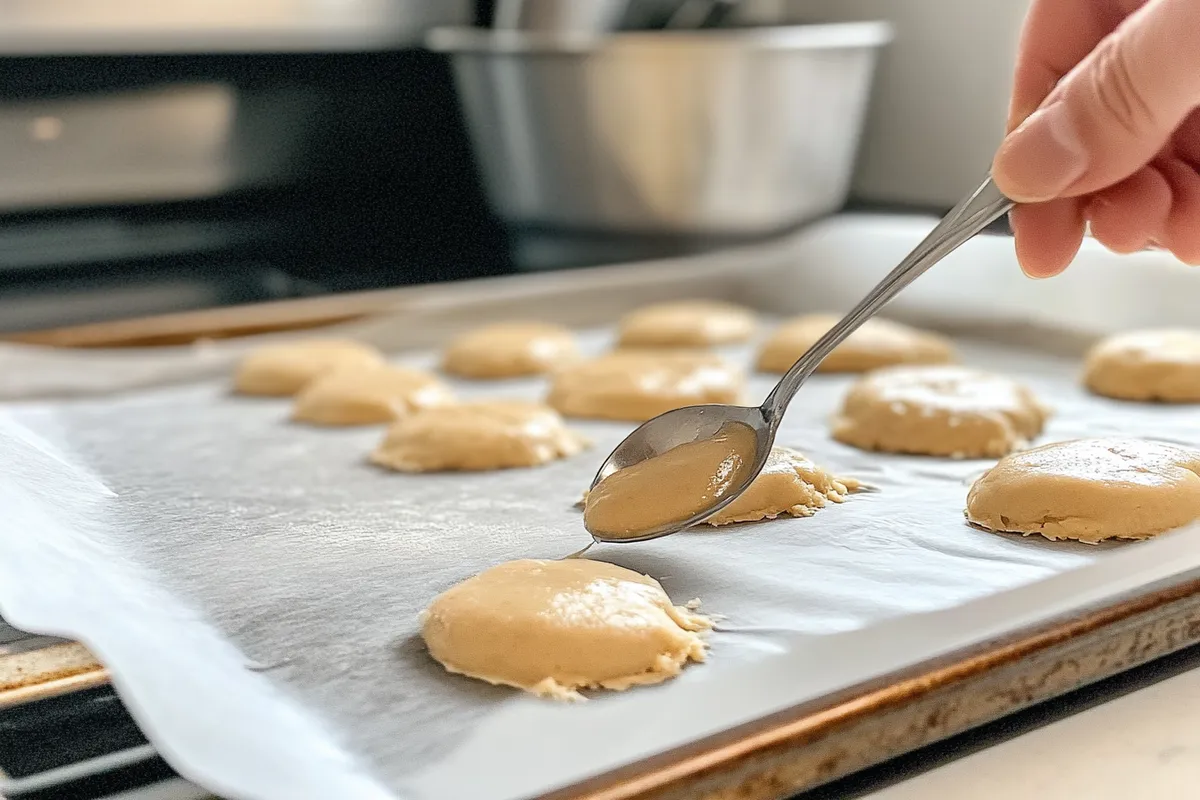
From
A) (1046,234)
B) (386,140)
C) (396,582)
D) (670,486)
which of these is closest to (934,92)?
(386,140)

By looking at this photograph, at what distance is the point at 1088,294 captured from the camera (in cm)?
196

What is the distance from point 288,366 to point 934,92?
152 centimetres

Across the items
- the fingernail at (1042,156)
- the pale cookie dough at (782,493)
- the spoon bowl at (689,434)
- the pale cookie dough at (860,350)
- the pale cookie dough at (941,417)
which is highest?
the fingernail at (1042,156)

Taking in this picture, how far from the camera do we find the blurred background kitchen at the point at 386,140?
2.05 metres

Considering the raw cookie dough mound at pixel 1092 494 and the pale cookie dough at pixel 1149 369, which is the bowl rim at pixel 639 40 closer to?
the pale cookie dough at pixel 1149 369

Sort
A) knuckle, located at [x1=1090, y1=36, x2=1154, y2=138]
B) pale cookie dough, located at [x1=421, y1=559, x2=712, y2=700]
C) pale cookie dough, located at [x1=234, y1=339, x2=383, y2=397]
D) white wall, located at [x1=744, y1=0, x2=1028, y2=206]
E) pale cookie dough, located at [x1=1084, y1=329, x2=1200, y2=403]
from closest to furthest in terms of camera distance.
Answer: pale cookie dough, located at [x1=421, y1=559, x2=712, y2=700] → knuckle, located at [x1=1090, y1=36, x2=1154, y2=138] → pale cookie dough, located at [x1=1084, y1=329, x2=1200, y2=403] → pale cookie dough, located at [x1=234, y1=339, x2=383, y2=397] → white wall, located at [x1=744, y1=0, x2=1028, y2=206]

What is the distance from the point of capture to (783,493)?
124 cm

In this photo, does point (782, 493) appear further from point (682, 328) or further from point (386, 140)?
point (386, 140)

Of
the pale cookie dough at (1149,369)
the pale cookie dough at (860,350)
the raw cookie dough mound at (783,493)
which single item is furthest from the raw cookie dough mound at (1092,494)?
the pale cookie dough at (860,350)

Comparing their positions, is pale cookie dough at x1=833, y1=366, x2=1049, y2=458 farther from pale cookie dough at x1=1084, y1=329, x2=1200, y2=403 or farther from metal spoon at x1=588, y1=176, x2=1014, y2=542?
metal spoon at x1=588, y1=176, x2=1014, y2=542

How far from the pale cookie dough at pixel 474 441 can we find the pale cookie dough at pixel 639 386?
0.13 metres

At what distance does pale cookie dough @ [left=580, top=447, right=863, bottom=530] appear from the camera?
4.01 ft

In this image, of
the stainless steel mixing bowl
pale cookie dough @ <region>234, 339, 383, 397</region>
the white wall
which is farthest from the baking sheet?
the white wall

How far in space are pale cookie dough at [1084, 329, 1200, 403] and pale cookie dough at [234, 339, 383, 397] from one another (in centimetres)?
104
